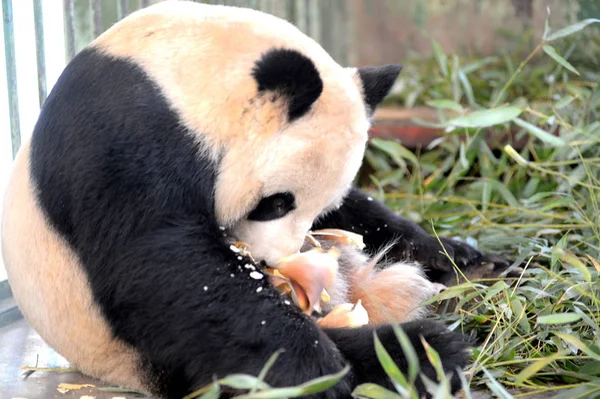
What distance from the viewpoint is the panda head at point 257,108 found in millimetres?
1454

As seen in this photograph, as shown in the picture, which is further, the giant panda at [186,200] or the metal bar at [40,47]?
the metal bar at [40,47]

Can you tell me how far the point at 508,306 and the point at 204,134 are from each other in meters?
0.73

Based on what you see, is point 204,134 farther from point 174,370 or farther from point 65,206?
point 174,370

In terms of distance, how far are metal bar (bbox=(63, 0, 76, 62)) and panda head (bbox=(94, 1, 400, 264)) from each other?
0.69 meters

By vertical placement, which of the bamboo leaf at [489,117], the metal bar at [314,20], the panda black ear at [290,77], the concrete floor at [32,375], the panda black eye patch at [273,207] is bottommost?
the metal bar at [314,20]

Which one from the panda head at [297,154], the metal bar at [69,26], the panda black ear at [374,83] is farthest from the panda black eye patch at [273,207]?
the metal bar at [69,26]

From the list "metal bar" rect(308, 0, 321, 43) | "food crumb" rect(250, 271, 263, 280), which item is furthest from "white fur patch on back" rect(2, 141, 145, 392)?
"metal bar" rect(308, 0, 321, 43)

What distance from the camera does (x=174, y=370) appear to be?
1.44 metres

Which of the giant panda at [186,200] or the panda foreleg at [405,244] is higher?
the giant panda at [186,200]

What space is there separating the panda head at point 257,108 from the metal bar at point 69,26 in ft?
2.27

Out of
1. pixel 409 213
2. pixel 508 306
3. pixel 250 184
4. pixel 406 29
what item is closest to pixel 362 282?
pixel 508 306

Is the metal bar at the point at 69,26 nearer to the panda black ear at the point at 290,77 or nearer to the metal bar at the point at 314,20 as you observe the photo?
the panda black ear at the point at 290,77

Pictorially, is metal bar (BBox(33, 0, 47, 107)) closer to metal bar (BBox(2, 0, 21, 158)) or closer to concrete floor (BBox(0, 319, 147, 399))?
metal bar (BBox(2, 0, 21, 158))

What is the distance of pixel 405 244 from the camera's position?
204cm
